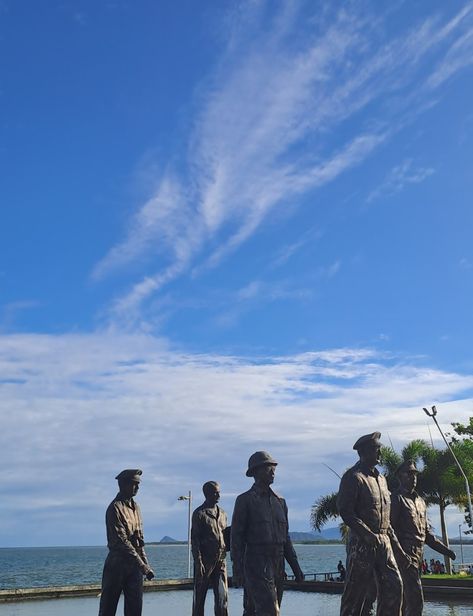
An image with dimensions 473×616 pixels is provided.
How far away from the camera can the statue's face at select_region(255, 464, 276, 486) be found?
9312mm

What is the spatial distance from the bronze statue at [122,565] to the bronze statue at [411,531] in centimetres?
365

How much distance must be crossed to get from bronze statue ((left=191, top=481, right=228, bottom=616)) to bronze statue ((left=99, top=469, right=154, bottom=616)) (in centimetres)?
182

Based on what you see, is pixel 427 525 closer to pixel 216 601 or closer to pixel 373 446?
pixel 373 446

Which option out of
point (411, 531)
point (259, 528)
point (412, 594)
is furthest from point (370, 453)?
point (412, 594)

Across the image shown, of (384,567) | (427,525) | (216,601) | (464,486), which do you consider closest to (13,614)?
(216,601)

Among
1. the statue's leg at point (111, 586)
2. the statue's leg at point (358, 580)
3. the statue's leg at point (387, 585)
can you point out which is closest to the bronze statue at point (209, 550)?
the statue's leg at point (111, 586)

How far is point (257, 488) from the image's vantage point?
30.7 feet

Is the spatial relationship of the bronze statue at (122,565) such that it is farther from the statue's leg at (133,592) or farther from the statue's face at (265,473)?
the statue's face at (265,473)

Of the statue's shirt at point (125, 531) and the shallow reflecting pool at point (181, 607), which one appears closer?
the statue's shirt at point (125, 531)

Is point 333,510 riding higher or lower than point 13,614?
higher

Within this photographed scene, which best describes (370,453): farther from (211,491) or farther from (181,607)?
(181,607)

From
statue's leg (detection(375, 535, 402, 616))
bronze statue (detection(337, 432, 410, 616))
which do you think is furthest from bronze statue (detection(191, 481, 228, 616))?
statue's leg (detection(375, 535, 402, 616))

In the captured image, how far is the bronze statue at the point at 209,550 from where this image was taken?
11.9 metres

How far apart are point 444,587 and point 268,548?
61.0 feet
